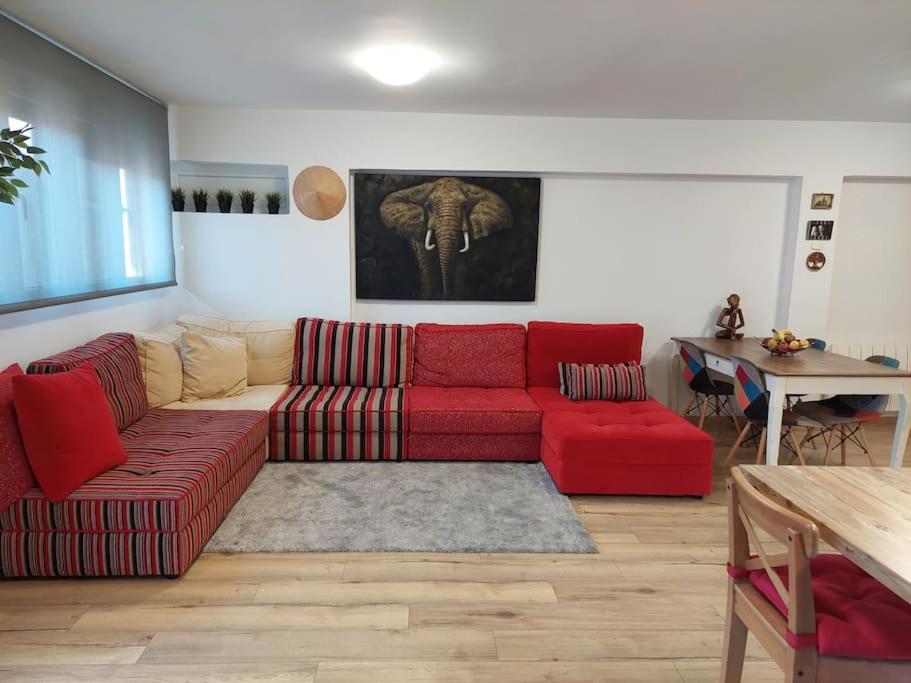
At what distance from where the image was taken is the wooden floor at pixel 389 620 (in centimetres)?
190

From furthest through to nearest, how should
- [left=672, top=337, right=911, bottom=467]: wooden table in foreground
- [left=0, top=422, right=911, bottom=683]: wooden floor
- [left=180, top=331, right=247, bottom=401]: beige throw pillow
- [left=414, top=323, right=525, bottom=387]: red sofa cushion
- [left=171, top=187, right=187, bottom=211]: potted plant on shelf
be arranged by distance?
[left=171, top=187, right=187, bottom=211]: potted plant on shelf → [left=414, top=323, right=525, bottom=387]: red sofa cushion → [left=180, top=331, right=247, bottom=401]: beige throw pillow → [left=672, top=337, right=911, bottom=467]: wooden table in foreground → [left=0, top=422, right=911, bottom=683]: wooden floor

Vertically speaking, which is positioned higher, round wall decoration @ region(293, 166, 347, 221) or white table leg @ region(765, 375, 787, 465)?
round wall decoration @ region(293, 166, 347, 221)

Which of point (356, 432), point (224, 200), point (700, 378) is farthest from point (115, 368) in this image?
point (700, 378)

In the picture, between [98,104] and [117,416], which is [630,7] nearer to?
→ [98,104]

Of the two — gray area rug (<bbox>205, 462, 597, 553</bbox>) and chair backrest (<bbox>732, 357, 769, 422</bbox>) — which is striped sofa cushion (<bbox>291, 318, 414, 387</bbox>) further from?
chair backrest (<bbox>732, 357, 769, 422</bbox>)

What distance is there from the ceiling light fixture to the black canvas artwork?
4.40ft

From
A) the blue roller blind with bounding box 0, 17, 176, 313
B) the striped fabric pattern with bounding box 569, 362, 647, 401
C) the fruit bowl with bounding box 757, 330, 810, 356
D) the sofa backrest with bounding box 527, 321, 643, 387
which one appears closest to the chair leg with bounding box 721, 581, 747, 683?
the striped fabric pattern with bounding box 569, 362, 647, 401

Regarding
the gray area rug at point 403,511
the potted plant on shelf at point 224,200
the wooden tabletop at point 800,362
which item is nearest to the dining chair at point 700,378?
the wooden tabletop at point 800,362

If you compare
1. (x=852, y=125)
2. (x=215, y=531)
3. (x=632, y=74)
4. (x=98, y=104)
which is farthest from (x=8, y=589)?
(x=852, y=125)

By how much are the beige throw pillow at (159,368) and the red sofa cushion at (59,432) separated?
3.02 ft

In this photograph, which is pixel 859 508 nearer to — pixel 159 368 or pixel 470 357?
pixel 470 357

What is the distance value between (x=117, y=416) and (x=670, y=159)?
13.4ft

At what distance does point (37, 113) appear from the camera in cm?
271

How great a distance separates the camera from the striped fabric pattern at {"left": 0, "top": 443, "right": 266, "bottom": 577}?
7.50 feet
